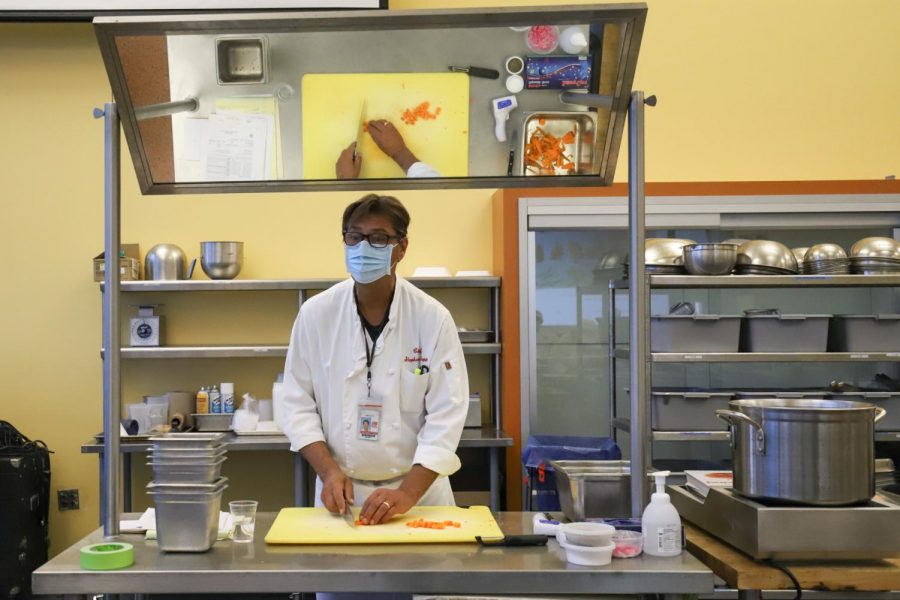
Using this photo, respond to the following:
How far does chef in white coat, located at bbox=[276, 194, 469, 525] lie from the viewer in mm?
2512

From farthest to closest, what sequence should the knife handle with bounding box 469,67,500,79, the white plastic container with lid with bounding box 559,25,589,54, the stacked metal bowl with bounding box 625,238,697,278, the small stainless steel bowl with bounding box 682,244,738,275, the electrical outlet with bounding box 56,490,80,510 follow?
1. the electrical outlet with bounding box 56,490,80,510
2. the stacked metal bowl with bounding box 625,238,697,278
3. the small stainless steel bowl with bounding box 682,244,738,275
4. the knife handle with bounding box 469,67,500,79
5. the white plastic container with lid with bounding box 559,25,589,54

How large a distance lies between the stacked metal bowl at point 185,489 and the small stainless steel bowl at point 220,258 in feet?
9.41

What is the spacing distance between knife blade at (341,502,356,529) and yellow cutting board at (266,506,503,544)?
0.03 ft

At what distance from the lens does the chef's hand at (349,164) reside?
2.20m

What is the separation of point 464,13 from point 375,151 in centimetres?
42

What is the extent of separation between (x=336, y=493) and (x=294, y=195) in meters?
3.01

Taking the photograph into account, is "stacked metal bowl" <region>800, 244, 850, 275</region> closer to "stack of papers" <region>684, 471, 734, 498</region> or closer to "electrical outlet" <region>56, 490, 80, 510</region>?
"stack of papers" <region>684, 471, 734, 498</region>

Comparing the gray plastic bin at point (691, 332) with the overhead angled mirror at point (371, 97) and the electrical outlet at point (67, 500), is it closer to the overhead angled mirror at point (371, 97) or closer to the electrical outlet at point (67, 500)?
the overhead angled mirror at point (371, 97)

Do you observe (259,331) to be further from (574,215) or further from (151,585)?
(151,585)

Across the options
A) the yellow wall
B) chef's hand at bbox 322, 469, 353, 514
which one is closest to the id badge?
chef's hand at bbox 322, 469, 353, 514

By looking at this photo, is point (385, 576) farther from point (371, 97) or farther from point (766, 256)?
point (766, 256)

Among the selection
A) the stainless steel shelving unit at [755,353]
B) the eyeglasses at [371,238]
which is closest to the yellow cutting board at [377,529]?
the eyeglasses at [371,238]

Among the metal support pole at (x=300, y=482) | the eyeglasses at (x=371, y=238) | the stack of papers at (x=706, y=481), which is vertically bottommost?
the metal support pole at (x=300, y=482)

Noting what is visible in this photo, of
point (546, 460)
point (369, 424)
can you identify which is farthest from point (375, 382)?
point (546, 460)
